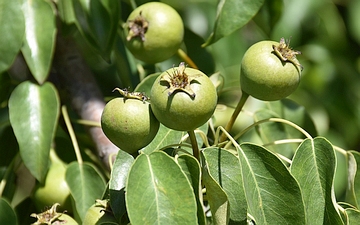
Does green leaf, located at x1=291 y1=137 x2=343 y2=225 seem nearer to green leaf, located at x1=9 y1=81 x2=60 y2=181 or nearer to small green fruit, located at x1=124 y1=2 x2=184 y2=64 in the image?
small green fruit, located at x1=124 y1=2 x2=184 y2=64

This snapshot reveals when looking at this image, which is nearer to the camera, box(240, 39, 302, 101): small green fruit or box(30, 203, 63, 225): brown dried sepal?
box(240, 39, 302, 101): small green fruit

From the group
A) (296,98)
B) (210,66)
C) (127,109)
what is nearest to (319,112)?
(296,98)

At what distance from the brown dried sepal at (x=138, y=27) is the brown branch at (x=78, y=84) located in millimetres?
418

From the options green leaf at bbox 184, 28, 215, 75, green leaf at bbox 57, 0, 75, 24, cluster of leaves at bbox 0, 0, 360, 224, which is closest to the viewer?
cluster of leaves at bbox 0, 0, 360, 224

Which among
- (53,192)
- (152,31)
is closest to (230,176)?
(152,31)

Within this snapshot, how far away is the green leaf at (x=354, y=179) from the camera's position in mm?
1542

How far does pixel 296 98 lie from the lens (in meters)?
3.17

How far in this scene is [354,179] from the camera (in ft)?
5.17

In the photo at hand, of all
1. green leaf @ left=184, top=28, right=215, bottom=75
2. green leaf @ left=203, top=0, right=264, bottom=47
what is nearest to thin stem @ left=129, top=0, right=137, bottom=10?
→ green leaf @ left=184, top=28, right=215, bottom=75

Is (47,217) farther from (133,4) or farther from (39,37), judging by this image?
(133,4)

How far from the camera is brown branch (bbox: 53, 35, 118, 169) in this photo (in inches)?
82.9

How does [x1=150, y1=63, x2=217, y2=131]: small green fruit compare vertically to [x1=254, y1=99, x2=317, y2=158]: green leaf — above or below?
above

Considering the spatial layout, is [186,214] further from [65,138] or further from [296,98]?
[296,98]

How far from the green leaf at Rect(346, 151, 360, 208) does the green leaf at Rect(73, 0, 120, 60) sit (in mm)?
847
